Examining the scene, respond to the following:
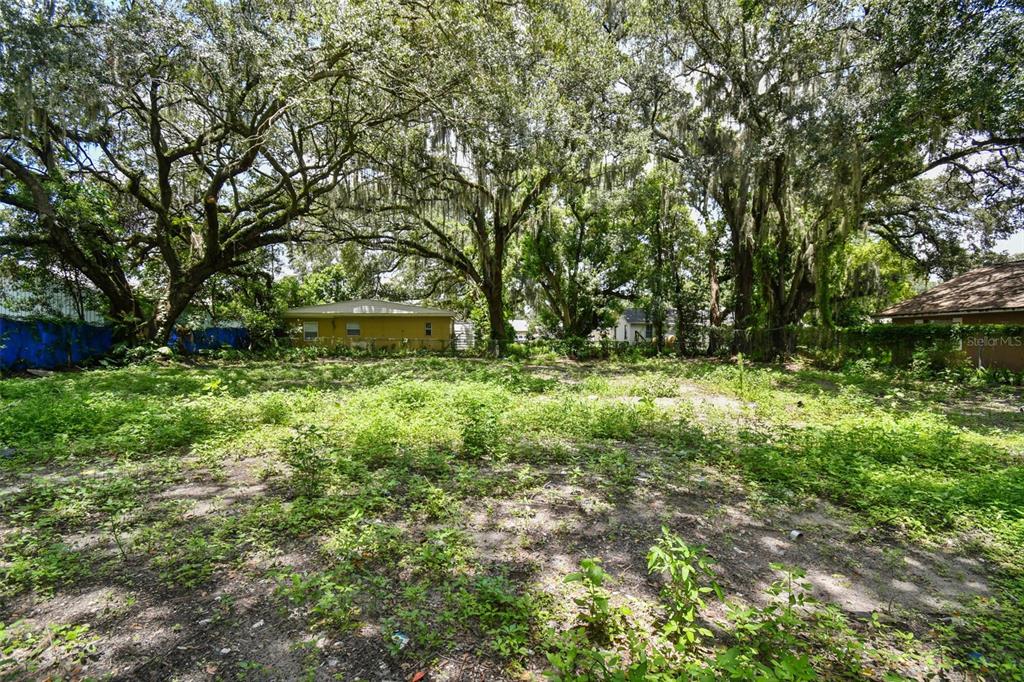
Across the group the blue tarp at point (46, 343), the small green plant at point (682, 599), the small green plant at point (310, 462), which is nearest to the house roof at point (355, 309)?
the blue tarp at point (46, 343)

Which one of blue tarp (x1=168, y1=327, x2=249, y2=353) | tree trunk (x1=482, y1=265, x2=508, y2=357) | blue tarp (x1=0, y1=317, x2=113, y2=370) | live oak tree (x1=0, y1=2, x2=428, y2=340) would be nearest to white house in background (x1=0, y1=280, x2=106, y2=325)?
blue tarp (x1=0, y1=317, x2=113, y2=370)

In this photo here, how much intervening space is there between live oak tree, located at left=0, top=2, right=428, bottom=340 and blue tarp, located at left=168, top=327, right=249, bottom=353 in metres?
2.21

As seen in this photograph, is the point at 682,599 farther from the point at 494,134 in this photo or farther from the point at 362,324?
the point at 362,324

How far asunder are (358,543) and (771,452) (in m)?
4.21

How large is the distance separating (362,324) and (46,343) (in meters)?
11.4

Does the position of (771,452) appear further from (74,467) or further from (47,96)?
(47,96)

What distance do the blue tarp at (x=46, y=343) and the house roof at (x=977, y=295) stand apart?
85.4 feet

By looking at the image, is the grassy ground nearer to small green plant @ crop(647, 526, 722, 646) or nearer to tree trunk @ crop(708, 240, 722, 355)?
small green plant @ crop(647, 526, 722, 646)

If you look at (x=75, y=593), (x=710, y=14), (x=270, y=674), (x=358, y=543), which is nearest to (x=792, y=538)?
(x=358, y=543)

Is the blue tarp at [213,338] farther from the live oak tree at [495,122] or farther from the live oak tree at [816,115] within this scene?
the live oak tree at [816,115]

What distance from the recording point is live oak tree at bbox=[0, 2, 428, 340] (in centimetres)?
909

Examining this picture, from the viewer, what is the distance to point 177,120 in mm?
12805

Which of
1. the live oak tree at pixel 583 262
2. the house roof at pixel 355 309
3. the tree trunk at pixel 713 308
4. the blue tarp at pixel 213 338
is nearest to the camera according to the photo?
the blue tarp at pixel 213 338

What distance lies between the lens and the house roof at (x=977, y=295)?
45.9ft
